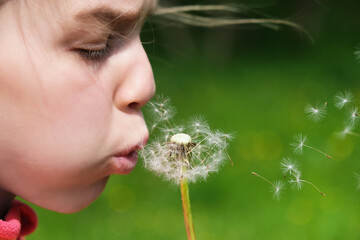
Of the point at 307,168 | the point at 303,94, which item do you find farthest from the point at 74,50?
the point at 303,94

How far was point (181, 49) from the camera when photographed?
2.96 meters

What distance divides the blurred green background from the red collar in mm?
446

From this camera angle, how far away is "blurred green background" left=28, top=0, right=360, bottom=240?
182 centimetres

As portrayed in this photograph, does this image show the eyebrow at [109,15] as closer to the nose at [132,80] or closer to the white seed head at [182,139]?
the nose at [132,80]

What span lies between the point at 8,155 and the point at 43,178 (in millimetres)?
60

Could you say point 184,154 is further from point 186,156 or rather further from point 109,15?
point 109,15

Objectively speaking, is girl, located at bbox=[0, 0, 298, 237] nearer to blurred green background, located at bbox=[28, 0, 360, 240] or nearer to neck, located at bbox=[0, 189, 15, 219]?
neck, located at bbox=[0, 189, 15, 219]

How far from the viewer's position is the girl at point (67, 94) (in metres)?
0.81

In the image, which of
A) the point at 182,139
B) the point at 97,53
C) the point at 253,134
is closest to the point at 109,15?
the point at 97,53

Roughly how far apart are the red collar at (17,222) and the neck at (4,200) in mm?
10

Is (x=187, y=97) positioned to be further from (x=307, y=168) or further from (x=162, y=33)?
(x=307, y=168)

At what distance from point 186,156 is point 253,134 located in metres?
1.37

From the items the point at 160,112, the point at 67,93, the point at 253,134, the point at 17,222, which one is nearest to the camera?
the point at 67,93

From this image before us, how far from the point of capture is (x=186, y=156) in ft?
2.85
